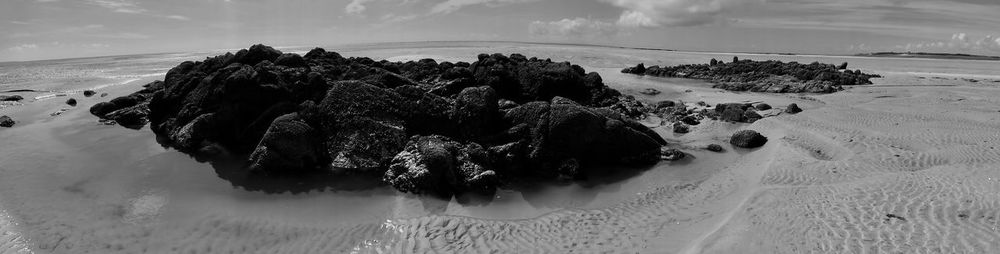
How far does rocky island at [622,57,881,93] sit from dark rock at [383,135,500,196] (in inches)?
989

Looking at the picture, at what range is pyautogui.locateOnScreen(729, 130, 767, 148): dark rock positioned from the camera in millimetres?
15383

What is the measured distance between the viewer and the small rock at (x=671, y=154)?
14.2 m

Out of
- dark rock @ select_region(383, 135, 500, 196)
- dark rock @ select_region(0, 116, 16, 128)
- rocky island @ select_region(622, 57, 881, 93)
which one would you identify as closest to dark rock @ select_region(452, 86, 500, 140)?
dark rock @ select_region(383, 135, 500, 196)

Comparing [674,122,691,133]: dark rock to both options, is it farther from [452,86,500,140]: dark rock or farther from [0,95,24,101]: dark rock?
[0,95,24,101]: dark rock

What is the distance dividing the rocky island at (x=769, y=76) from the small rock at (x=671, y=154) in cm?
1978

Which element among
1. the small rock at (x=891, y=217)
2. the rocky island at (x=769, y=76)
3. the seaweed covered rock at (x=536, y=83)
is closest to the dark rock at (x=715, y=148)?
the small rock at (x=891, y=217)

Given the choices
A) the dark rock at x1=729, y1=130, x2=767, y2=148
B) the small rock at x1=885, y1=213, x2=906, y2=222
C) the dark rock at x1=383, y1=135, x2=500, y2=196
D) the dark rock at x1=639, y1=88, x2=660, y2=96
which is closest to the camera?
the small rock at x1=885, y1=213, x2=906, y2=222

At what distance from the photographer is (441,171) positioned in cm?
1158

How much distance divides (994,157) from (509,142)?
1270 centimetres

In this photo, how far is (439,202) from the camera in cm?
1102

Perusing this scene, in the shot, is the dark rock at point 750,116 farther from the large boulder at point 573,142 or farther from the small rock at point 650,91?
the small rock at point 650,91

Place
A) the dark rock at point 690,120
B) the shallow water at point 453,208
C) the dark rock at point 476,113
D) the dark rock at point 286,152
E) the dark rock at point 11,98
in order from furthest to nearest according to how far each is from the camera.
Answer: the dark rock at point 11,98
the dark rock at point 690,120
the dark rock at point 476,113
the dark rock at point 286,152
the shallow water at point 453,208

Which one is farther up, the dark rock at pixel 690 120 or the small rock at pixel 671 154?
the dark rock at pixel 690 120

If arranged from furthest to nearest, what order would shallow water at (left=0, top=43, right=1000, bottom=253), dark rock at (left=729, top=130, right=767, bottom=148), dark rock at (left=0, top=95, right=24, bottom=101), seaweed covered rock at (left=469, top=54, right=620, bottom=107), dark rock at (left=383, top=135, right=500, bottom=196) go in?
dark rock at (left=0, top=95, right=24, bottom=101), seaweed covered rock at (left=469, top=54, right=620, bottom=107), dark rock at (left=729, top=130, right=767, bottom=148), dark rock at (left=383, top=135, right=500, bottom=196), shallow water at (left=0, top=43, right=1000, bottom=253)
